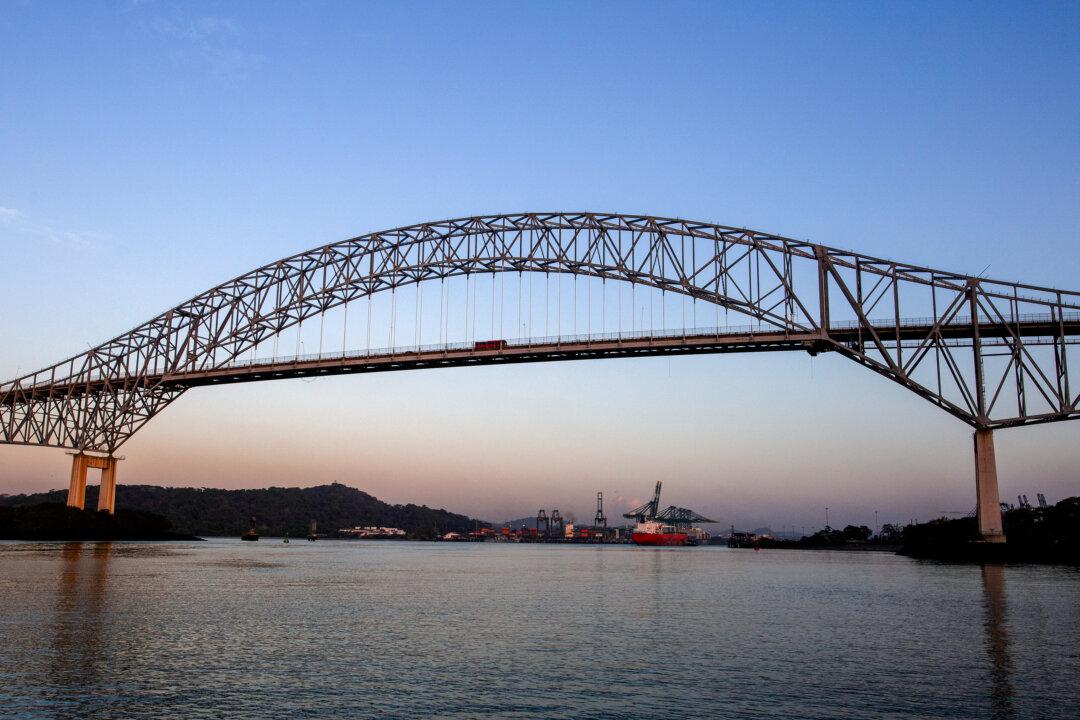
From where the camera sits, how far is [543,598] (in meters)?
27.7

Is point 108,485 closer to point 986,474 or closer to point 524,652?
point 986,474

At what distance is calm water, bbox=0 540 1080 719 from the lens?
11.8 m

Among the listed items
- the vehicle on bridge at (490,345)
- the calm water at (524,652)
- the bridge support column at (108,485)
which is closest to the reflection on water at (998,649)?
the calm water at (524,652)

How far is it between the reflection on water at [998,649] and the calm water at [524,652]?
0.06m

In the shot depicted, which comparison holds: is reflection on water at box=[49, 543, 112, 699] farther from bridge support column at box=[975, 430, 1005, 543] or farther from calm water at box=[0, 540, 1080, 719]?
bridge support column at box=[975, 430, 1005, 543]

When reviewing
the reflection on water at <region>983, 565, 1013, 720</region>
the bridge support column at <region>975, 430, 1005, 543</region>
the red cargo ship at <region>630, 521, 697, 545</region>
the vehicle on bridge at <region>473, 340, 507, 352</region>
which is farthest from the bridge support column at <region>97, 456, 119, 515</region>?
the red cargo ship at <region>630, 521, 697, 545</region>

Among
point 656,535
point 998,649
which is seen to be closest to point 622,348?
point 998,649

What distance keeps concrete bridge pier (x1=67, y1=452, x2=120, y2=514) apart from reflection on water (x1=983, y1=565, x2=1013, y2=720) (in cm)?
6224

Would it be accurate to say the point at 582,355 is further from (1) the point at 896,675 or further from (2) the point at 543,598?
(1) the point at 896,675

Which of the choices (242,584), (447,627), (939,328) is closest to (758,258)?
(939,328)

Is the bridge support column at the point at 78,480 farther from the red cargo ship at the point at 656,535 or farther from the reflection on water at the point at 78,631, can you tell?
the red cargo ship at the point at 656,535

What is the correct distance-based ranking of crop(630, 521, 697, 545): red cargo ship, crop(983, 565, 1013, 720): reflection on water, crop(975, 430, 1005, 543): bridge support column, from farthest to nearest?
crop(630, 521, 697, 545): red cargo ship < crop(975, 430, 1005, 543): bridge support column < crop(983, 565, 1013, 720): reflection on water

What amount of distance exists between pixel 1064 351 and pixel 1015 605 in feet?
76.2

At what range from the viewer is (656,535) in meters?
167
